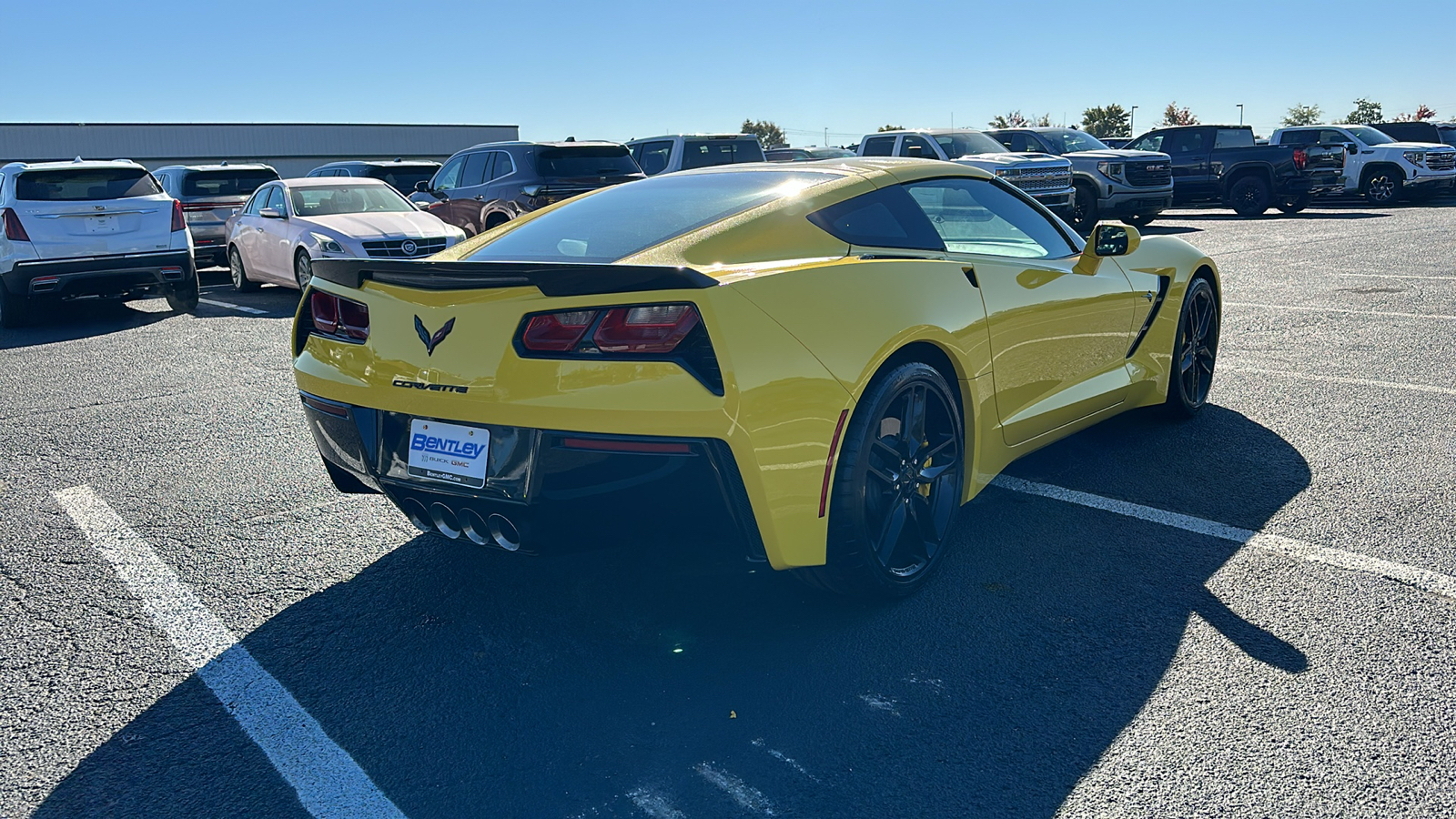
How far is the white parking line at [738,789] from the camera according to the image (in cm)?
251

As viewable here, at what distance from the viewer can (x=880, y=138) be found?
18.8 m

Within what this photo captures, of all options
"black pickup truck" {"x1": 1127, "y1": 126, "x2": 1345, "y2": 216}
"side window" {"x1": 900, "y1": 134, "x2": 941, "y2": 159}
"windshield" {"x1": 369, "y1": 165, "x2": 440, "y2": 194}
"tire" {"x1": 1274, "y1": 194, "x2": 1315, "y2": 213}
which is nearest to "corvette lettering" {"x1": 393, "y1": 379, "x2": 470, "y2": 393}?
"side window" {"x1": 900, "y1": 134, "x2": 941, "y2": 159}

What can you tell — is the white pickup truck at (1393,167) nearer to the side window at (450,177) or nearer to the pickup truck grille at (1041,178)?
the pickup truck grille at (1041,178)

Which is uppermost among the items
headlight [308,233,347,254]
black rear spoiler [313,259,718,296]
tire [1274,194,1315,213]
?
black rear spoiler [313,259,718,296]

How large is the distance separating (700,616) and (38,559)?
8.19 feet

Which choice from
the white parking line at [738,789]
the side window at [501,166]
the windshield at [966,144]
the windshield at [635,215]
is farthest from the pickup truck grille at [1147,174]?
the white parking line at [738,789]

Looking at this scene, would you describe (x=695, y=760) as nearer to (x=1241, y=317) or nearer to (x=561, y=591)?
(x=561, y=591)

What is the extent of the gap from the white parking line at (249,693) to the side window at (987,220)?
2.65 metres

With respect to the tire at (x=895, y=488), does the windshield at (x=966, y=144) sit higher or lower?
higher

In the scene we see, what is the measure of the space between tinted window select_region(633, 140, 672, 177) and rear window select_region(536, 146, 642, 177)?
2.69m

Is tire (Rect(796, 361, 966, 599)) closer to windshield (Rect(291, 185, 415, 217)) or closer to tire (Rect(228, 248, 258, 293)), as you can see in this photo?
windshield (Rect(291, 185, 415, 217))

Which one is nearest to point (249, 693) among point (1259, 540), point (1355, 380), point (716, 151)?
point (1259, 540)

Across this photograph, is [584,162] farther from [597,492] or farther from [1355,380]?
[597,492]

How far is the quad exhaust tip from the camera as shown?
3166 millimetres
